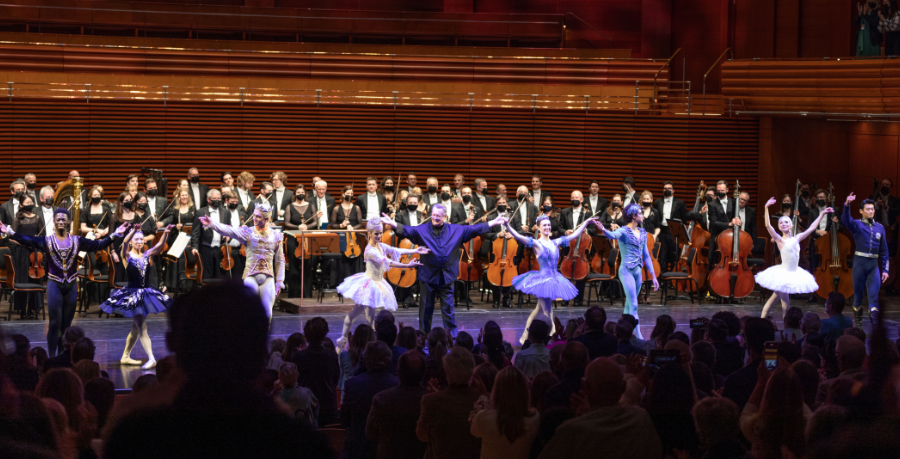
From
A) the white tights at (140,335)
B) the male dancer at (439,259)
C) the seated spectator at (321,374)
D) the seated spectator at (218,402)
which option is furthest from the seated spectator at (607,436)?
the male dancer at (439,259)

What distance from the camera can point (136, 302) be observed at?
28.4ft

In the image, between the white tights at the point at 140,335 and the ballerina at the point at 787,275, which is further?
the ballerina at the point at 787,275

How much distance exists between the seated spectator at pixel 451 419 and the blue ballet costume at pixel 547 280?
5.65 meters

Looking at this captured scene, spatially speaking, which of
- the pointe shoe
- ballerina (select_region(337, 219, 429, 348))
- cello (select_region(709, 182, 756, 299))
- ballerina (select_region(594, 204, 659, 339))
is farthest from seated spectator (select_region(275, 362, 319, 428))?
cello (select_region(709, 182, 756, 299))

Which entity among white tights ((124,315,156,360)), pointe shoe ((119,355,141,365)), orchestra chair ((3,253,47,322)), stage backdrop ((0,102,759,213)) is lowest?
pointe shoe ((119,355,141,365))

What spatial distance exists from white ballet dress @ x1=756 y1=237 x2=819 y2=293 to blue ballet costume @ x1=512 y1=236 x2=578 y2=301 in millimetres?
2711

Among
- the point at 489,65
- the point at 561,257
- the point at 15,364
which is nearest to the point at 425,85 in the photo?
the point at 489,65

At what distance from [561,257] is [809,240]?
148 inches

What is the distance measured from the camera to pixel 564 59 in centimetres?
1744

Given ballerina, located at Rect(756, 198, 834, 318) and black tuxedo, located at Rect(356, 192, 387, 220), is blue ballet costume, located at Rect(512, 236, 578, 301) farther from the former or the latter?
black tuxedo, located at Rect(356, 192, 387, 220)

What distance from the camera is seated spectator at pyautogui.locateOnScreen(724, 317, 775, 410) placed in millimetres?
4824

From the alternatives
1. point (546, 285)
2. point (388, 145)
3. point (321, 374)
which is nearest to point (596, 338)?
point (321, 374)

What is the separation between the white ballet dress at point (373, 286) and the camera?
30.1 ft

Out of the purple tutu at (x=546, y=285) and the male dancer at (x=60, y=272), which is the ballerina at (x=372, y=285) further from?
the male dancer at (x=60, y=272)
